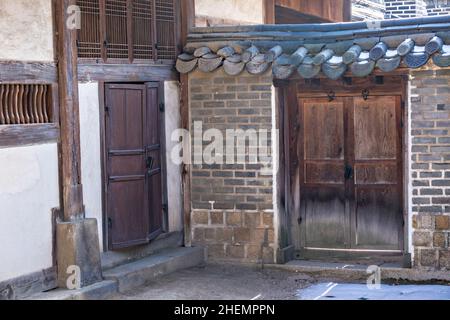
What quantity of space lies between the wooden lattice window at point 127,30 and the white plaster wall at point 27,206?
137 centimetres

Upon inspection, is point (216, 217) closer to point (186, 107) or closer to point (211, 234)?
point (211, 234)

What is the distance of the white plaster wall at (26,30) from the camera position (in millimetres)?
7855

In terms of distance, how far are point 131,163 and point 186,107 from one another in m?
1.28

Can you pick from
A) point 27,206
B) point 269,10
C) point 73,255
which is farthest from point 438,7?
point 27,206

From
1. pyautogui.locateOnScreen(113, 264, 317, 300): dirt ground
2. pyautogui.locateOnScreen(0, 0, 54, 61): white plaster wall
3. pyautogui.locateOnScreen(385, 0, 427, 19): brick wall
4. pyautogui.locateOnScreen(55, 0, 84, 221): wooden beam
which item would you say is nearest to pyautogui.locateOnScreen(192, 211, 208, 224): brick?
pyautogui.locateOnScreen(113, 264, 317, 300): dirt ground

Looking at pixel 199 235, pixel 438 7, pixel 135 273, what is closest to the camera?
pixel 135 273

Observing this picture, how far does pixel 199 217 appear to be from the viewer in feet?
34.9

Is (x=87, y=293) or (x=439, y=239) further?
(x=439, y=239)

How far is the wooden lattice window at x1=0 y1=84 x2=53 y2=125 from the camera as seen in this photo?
799 cm

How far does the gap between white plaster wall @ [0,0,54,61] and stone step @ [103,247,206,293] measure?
8.02ft

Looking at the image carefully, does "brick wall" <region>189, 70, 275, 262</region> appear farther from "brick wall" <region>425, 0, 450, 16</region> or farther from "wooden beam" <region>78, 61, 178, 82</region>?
"brick wall" <region>425, 0, 450, 16</region>

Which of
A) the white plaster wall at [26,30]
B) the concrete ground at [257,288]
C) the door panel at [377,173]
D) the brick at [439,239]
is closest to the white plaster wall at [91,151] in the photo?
the white plaster wall at [26,30]

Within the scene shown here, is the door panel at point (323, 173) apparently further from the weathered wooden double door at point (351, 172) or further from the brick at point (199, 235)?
the brick at point (199, 235)
